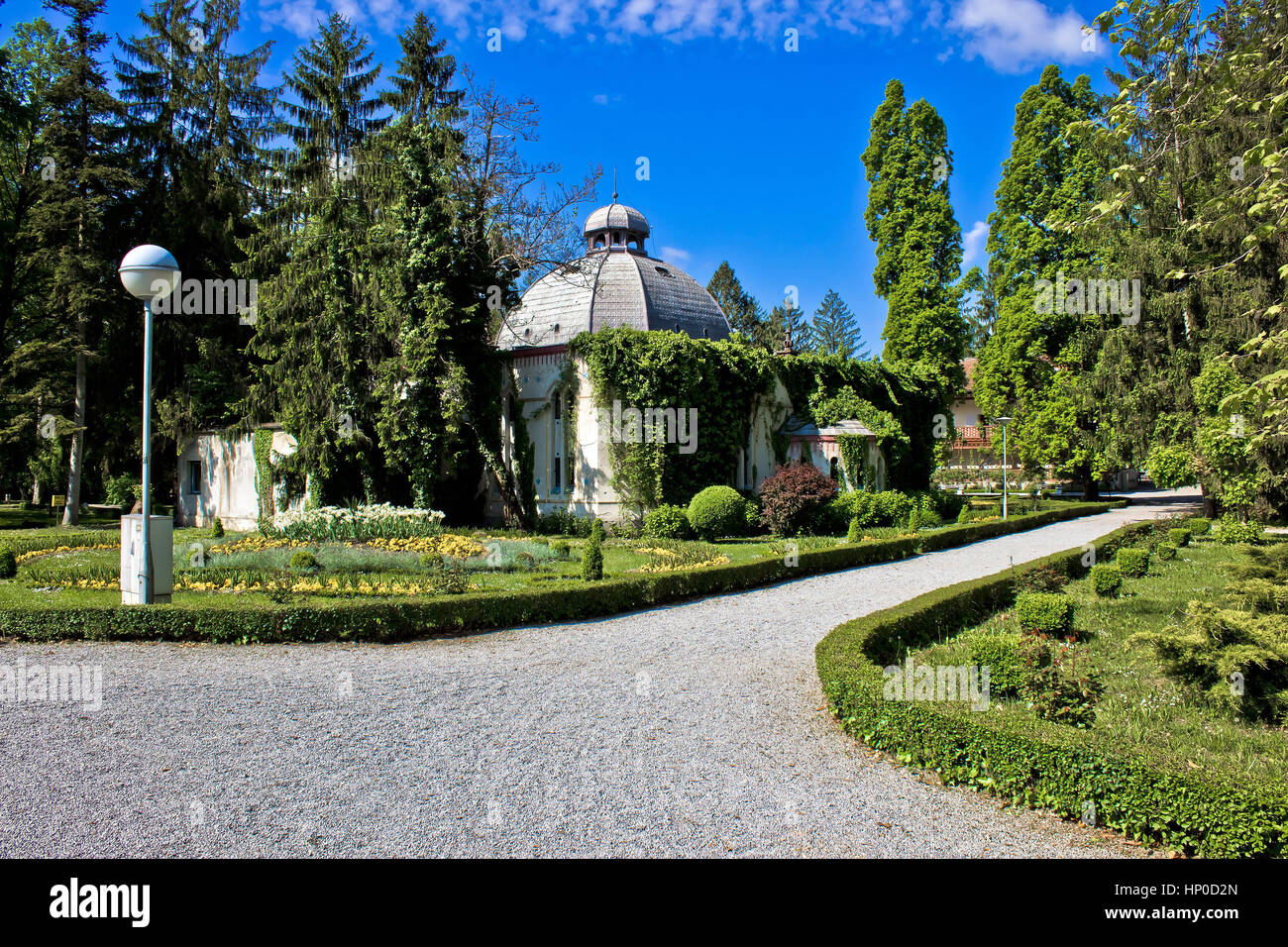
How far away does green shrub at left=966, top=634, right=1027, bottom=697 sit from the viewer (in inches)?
251

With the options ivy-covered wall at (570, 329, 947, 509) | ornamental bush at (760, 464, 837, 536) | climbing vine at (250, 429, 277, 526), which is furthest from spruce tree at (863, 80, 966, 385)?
climbing vine at (250, 429, 277, 526)

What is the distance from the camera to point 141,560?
9062 mm

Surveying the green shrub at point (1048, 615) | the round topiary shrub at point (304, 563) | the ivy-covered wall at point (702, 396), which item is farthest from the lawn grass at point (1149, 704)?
the ivy-covered wall at point (702, 396)

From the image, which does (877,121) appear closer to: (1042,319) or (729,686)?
(1042,319)

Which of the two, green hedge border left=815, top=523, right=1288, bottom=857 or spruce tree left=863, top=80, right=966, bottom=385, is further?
spruce tree left=863, top=80, right=966, bottom=385

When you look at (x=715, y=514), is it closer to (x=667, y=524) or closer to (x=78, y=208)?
(x=667, y=524)

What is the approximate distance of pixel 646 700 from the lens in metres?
6.88

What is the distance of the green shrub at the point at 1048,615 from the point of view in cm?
865

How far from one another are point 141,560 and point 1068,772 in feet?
32.8

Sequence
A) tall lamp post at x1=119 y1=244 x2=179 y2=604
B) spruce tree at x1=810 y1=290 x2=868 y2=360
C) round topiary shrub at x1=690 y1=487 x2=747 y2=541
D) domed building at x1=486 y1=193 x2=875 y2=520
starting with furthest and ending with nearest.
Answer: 1. spruce tree at x1=810 y1=290 x2=868 y2=360
2. domed building at x1=486 y1=193 x2=875 y2=520
3. round topiary shrub at x1=690 y1=487 x2=747 y2=541
4. tall lamp post at x1=119 y1=244 x2=179 y2=604

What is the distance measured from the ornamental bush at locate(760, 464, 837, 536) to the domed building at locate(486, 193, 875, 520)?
2.05m

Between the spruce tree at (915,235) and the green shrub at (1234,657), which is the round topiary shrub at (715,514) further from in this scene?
the spruce tree at (915,235)

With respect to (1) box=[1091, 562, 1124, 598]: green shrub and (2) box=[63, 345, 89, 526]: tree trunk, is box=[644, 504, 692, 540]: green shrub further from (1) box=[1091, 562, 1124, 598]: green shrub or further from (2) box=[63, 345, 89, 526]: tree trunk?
(2) box=[63, 345, 89, 526]: tree trunk
